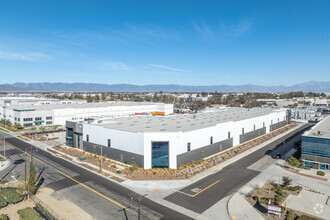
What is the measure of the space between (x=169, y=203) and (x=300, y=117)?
125 meters

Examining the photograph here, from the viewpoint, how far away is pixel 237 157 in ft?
175

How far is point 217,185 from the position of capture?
120 ft

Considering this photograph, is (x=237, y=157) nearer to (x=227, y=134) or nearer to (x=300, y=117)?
(x=227, y=134)

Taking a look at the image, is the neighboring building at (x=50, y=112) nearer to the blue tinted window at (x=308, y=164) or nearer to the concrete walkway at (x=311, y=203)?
the blue tinted window at (x=308, y=164)

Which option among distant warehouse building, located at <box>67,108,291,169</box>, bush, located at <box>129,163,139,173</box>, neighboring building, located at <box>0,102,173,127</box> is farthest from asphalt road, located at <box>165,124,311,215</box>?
neighboring building, located at <box>0,102,173,127</box>

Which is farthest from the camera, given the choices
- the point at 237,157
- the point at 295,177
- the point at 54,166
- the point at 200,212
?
the point at 237,157

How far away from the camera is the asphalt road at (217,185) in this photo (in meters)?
30.7

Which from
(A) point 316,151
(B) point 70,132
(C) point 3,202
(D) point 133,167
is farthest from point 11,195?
(A) point 316,151

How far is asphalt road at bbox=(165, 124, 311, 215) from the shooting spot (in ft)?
101

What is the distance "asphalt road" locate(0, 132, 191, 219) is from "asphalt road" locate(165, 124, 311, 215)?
346 cm

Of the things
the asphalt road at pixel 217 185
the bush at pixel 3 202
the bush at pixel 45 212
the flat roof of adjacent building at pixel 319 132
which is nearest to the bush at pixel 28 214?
the bush at pixel 45 212

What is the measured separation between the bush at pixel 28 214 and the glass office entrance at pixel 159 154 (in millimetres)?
22045

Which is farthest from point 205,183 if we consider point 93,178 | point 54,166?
point 54,166

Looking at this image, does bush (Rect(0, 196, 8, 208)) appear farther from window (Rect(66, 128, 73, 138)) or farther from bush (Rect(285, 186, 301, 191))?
bush (Rect(285, 186, 301, 191))
